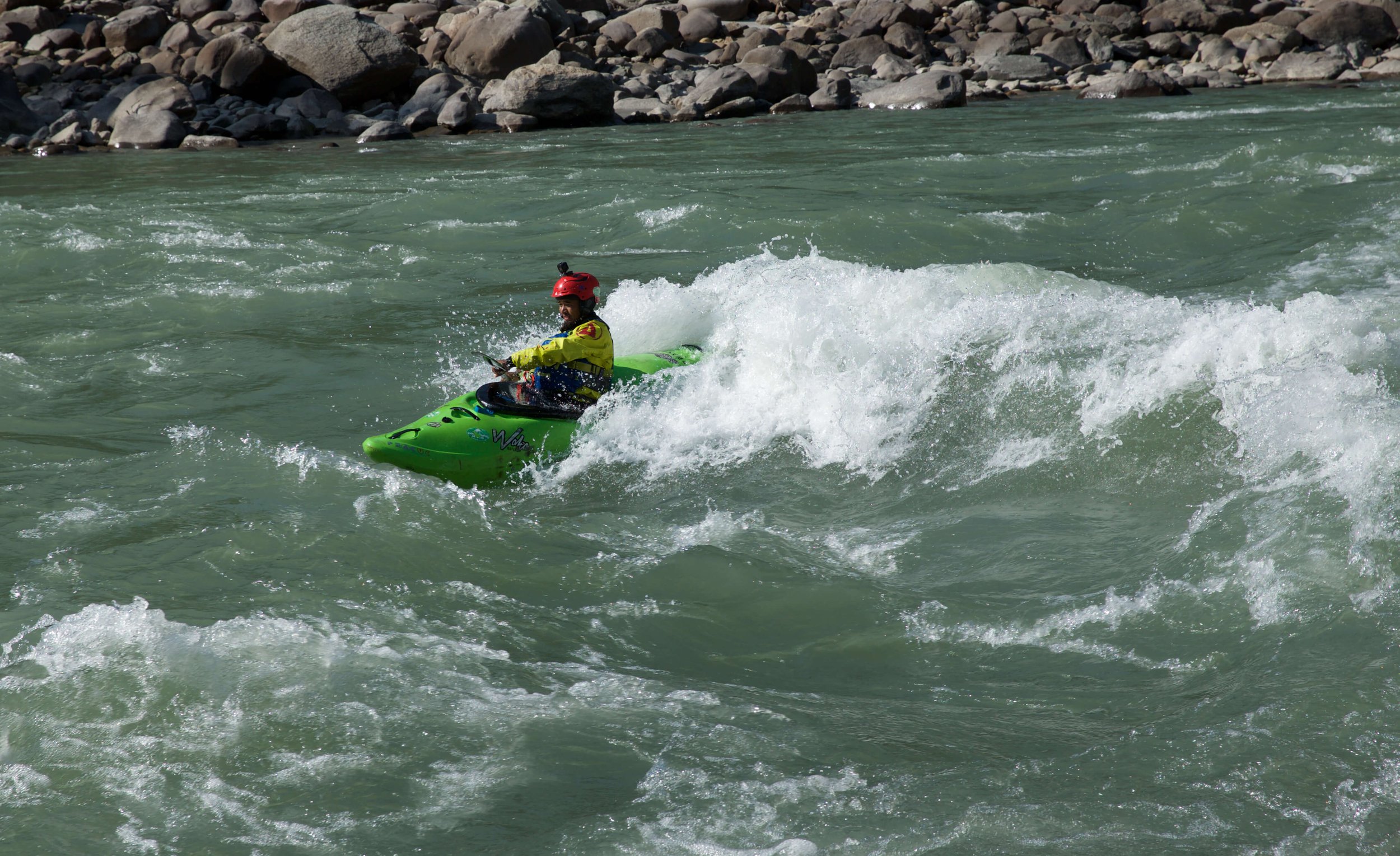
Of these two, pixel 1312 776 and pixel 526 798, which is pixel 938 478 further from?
pixel 526 798

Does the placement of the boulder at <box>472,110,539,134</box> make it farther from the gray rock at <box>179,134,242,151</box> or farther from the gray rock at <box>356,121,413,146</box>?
the gray rock at <box>179,134,242,151</box>

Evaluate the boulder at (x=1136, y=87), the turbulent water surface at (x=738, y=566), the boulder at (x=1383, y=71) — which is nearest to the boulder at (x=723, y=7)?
the boulder at (x=1136, y=87)

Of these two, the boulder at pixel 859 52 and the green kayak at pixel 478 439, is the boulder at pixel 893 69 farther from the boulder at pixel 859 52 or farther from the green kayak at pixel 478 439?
the green kayak at pixel 478 439

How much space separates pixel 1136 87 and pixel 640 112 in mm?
9792

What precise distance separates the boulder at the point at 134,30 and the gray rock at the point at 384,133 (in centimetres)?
689

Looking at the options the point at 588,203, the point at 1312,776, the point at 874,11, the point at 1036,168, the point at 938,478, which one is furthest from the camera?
the point at 874,11

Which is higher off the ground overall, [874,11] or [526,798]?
[874,11]

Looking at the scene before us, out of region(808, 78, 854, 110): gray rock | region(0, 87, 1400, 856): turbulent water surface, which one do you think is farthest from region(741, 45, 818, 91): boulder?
region(0, 87, 1400, 856): turbulent water surface

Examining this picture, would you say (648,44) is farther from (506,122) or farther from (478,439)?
(478,439)

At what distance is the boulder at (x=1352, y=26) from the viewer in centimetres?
2567

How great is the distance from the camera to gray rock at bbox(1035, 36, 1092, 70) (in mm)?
25750

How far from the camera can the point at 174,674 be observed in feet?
13.1

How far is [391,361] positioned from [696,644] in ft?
15.7

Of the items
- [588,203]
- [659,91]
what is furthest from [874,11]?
[588,203]
